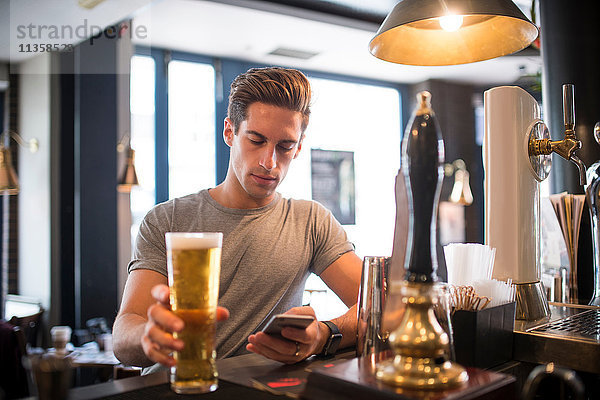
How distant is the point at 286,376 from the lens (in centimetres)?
95

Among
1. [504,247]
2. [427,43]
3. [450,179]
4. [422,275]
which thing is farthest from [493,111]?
[450,179]

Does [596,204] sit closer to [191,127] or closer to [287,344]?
[287,344]

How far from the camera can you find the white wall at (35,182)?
5.08m

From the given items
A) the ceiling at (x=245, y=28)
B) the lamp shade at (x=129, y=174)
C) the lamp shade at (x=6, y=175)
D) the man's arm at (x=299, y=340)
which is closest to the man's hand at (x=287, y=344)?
the man's arm at (x=299, y=340)

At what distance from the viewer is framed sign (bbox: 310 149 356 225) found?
6359mm

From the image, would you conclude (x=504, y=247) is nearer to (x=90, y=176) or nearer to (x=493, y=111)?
(x=493, y=111)

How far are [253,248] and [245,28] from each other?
351 cm

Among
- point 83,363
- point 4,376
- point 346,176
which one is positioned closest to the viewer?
point 4,376

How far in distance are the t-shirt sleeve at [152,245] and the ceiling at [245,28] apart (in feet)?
7.54

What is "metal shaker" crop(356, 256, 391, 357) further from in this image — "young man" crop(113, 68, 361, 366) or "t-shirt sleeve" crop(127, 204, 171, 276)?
"t-shirt sleeve" crop(127, 204, 171, 276)

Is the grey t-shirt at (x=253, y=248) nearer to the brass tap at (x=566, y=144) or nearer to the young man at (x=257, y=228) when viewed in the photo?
the young man at (x=257, y=228)

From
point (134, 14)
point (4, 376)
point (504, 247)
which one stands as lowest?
point (4, 376)

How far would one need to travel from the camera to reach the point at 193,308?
2.75ft

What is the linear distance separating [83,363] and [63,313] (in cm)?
179
